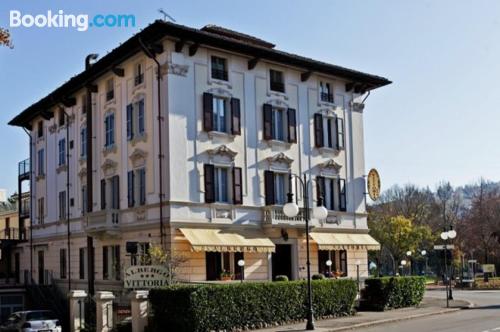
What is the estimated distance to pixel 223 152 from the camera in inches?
1346

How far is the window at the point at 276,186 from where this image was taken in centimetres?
3612

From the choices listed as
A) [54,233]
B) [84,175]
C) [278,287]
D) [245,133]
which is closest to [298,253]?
[245,133]

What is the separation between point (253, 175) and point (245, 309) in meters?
11.3

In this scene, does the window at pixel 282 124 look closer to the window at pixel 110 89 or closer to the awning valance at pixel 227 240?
the awning valance at pixel 227 240

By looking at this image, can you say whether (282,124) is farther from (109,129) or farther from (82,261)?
(82,261)

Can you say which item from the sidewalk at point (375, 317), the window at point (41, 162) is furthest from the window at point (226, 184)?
the window at point (41, 162)

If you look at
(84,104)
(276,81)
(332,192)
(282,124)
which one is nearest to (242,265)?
(282,124)

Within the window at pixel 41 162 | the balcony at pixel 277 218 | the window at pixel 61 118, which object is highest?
the window at pixel 61 118

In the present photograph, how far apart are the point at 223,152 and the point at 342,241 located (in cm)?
921

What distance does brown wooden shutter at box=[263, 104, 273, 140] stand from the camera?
3631cm

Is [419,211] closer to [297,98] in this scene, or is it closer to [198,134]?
[297,98]

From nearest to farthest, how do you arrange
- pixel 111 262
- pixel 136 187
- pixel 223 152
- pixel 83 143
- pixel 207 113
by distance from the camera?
pixel 207 113 < pixel 223 152 < pixel 136 187 < pixel 111 262 < pixel 83 143

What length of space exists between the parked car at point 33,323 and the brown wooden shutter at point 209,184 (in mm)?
8873

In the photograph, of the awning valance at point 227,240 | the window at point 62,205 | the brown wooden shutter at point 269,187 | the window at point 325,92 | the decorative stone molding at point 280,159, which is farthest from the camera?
the window at point 62,205
